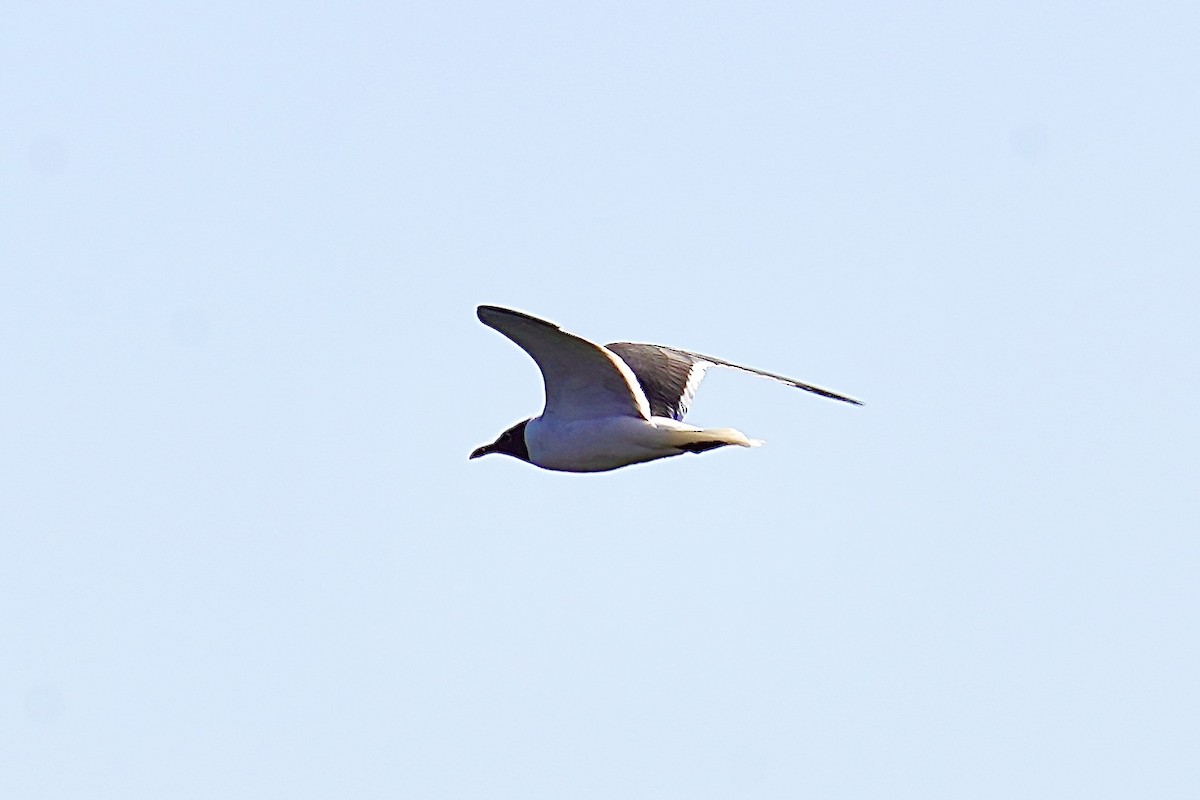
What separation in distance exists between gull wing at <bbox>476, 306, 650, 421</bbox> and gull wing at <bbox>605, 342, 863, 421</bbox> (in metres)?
1.62

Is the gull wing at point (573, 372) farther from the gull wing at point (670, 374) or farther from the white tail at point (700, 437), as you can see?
the gull wing at point (670, 374)

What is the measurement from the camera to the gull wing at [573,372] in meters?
15.2

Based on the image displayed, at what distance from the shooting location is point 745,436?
16.7 m

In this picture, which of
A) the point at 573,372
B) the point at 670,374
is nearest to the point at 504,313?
the point at 573,372

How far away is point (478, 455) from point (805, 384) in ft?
10.6

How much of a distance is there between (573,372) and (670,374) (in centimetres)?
293

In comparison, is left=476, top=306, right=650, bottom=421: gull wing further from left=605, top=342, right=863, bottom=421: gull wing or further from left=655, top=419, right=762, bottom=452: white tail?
left=605, top=342, right=863, bottom=421: gull wing

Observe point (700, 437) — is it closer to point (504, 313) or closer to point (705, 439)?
point (705, 439)

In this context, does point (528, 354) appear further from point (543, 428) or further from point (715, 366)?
Result: point (715, 366)

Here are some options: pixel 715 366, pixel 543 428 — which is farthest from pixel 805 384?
pixel 543 428

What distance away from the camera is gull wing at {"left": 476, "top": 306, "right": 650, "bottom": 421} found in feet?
50.0

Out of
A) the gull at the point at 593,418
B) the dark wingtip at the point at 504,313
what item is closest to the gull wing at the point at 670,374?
the gull at the point at 593,418

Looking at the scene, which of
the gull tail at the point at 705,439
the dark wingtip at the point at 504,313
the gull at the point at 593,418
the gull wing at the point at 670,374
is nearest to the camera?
the dark wingtip at the point at 504,313

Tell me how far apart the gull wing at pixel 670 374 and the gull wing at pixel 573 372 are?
1618 mm
